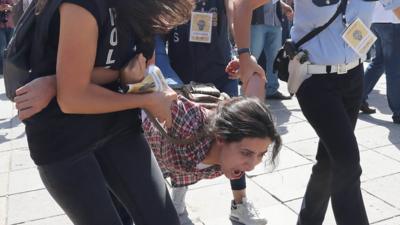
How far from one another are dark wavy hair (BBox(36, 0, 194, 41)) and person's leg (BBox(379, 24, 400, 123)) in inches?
146

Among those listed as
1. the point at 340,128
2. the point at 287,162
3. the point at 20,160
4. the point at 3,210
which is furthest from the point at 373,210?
the point at 20,160

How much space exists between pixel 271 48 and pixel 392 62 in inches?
70.7

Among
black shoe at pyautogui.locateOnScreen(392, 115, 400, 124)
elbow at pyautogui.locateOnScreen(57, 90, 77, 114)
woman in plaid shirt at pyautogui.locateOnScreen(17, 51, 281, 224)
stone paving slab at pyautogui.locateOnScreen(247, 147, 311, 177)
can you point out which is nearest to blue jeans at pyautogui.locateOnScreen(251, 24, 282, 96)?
black shoe at pyautogui.locateOnScreen(392, 115, 400, 124)

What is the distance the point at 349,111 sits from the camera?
2.46 m

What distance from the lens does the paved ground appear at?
3.20 m

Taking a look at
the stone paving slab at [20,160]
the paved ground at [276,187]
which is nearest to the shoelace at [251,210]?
A: the paved ground at [276,187]

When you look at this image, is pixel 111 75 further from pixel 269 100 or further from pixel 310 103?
pixel 269 100

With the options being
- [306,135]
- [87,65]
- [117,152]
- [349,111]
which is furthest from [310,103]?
[306,135]

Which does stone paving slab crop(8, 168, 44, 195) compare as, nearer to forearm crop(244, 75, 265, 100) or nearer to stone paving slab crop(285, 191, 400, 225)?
stone paving slab crop(285, 191, 400, 225)

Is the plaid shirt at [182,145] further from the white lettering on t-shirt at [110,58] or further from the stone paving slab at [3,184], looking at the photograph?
the stone paving slab at [3,184]

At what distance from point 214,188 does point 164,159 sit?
1.69 metres

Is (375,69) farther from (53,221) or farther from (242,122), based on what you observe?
(242,122)

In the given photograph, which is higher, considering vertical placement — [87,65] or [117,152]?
[87,65]

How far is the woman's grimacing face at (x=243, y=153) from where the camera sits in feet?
5.89
